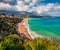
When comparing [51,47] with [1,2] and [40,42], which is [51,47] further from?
[1,2]

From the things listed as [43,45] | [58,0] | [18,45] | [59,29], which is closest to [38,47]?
[43,45]

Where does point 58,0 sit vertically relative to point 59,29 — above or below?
above

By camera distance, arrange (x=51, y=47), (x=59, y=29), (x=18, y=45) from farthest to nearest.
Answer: (x=59, y=29) < (x=18, y=45) < (x=51, y=47)

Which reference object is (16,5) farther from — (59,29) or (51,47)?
(51,47)

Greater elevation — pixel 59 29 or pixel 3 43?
pixel 3 43

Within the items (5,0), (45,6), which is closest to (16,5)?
(5,0)

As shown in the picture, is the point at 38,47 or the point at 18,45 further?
the point at 18,45

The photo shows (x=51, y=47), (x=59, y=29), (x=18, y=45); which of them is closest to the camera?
(x=51, y=47)

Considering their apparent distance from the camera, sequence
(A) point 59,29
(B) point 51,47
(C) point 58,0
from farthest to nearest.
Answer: (A) point 59,29
(C) point 58,0
(B) point 51,47

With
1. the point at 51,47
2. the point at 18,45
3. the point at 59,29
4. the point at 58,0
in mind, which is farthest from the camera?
the point at 59,29
